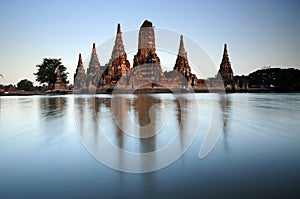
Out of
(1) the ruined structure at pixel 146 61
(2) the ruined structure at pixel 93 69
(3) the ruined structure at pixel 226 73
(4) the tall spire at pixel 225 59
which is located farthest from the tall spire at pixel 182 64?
(2) the ruined structure at pixel 93 69

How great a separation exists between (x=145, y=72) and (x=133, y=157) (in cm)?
5591

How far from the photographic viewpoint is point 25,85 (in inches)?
2717

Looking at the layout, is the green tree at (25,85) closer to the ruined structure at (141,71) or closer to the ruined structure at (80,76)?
the ruined structure at (80,76)

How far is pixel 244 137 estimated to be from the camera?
4.11 meters

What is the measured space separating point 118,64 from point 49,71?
1704cm


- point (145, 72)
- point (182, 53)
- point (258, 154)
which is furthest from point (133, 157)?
point (182, 53)

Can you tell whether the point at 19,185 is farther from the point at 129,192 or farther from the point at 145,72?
the point at 145,72

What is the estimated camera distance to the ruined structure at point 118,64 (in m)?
58.5

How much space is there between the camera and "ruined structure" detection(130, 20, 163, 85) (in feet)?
186

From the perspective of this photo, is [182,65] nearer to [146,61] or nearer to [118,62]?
[146,61]

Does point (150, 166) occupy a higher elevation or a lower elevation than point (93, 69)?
lower

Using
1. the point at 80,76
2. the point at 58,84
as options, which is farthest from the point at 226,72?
the point at 58,84

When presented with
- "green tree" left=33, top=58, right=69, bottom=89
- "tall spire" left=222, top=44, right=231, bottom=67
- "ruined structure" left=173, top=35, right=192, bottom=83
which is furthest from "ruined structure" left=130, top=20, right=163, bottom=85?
"tall spire" left=222, top=44, right=231, bottom=67

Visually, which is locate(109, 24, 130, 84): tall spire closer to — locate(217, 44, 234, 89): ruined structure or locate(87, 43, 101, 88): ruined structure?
locate(87, 43, 101, 88): ruined structure
